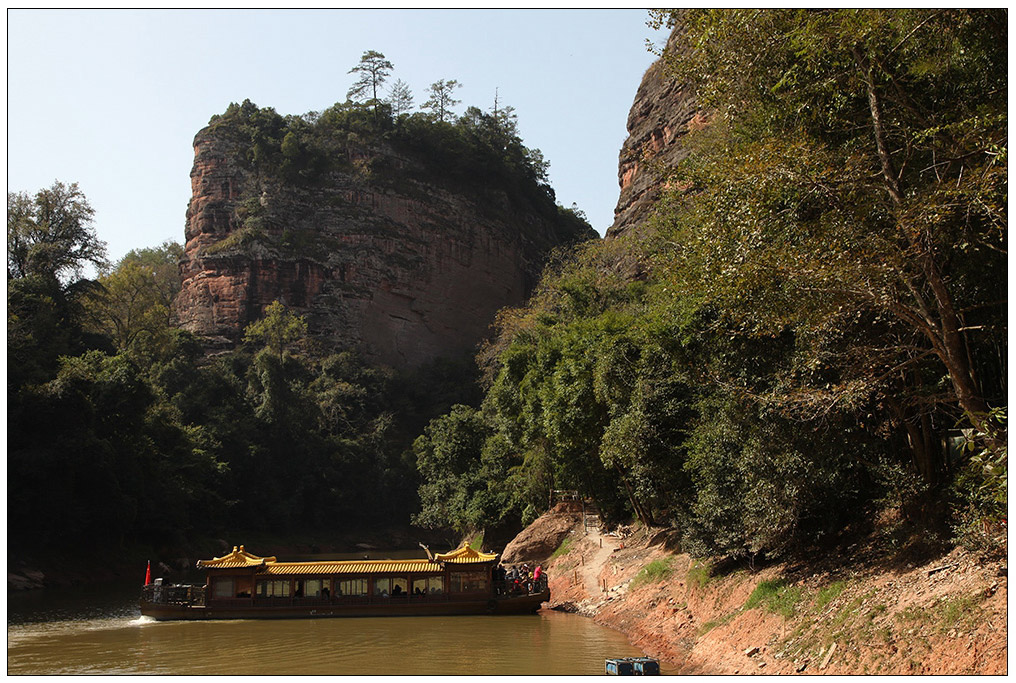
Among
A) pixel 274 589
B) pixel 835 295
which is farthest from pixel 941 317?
pixel 274 589

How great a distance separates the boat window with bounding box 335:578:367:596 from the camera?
2305cm

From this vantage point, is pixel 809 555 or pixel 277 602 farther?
pixel 277 602

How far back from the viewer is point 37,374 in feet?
116

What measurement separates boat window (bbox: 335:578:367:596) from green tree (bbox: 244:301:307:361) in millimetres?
42645

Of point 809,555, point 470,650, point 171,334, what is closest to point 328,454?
point 171,334

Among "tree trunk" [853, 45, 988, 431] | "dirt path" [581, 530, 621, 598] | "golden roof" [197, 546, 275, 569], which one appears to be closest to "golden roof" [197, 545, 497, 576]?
"golden roof" [197, 546, 275, 569]

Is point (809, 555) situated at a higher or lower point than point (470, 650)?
higher

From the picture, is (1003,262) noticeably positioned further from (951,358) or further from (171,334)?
(171,334)

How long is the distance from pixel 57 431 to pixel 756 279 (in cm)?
3246

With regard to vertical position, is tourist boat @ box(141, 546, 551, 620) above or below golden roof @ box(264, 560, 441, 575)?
below

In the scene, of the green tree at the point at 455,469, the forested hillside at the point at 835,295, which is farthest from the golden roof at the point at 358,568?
the green tree at the point at 455,469

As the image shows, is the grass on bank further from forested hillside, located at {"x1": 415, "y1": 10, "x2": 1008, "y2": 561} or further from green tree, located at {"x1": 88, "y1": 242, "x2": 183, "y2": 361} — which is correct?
green tree, located at {"x1": 88, "y1": 242, "x2": 183, "y2": 361}

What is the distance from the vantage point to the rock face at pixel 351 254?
67812 mm

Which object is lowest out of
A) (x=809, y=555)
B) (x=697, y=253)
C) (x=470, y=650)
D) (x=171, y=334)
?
(x=470, y=650)
